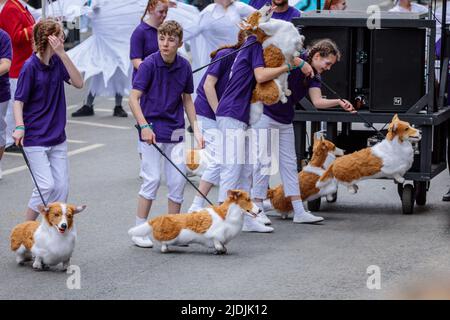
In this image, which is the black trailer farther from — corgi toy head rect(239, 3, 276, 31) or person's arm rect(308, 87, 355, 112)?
corgi toy head rect(239, 3, 276, 31)

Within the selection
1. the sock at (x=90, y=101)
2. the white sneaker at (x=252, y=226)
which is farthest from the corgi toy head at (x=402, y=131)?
the sock at (x=90, y=101)

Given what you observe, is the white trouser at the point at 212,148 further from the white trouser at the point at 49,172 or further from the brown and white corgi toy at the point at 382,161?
the white trouser at the point at 49,172

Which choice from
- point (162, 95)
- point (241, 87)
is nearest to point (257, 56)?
point (241, 87)

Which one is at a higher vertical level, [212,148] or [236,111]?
[236,111]

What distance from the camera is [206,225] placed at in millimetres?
6914

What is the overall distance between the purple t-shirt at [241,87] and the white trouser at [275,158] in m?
0.34

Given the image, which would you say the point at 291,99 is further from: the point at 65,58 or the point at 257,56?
the point at 65,58

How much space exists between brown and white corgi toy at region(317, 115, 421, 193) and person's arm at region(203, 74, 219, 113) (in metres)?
1.23

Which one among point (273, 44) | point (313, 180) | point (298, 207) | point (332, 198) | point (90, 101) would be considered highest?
point (273, 44)

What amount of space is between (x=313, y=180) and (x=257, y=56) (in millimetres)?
1470

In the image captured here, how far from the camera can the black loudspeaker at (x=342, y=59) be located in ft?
29.6

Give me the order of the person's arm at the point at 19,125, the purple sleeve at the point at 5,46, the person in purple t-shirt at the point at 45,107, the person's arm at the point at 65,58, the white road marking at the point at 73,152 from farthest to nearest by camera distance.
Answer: the white road marking at the point at 73,152
the purple sleeve at the point at 5,46
the person in purple t-shirt at the point at 45,107
the person's arm at the point at 65,58
the person's arm at the point at 19,125
